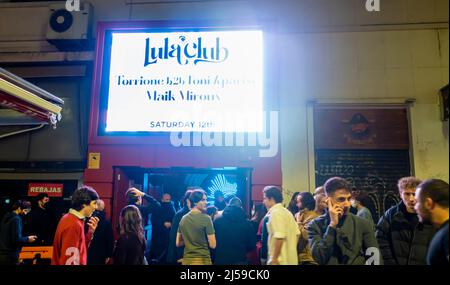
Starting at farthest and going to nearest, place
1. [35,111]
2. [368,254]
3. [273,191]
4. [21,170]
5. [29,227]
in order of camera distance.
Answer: [21,170], [29,227], [273,191], [35,111], [368,254]

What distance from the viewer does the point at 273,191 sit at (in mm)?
2238

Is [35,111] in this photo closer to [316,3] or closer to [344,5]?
[316,3]

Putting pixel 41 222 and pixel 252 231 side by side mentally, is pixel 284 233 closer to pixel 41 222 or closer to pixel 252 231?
pixel 252 231

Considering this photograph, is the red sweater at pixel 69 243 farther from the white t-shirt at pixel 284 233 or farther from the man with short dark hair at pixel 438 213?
the man with short dark hair at pixel 438 213

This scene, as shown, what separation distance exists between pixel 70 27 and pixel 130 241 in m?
2.31

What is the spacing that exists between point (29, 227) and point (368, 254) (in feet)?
7.81

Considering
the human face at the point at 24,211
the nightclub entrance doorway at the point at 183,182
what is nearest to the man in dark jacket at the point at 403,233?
the nightclub entrance doorway at the point at 183,182

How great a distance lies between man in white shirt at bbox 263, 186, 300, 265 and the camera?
6.29 feet

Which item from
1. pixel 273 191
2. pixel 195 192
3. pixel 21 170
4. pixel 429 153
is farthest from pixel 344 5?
pixel 21 170

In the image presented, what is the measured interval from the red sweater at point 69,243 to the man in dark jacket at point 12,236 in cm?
67

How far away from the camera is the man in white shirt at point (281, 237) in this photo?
1917 millimetres

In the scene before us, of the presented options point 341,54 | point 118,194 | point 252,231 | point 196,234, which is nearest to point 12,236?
point 118,194

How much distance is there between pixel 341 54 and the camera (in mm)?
2926
